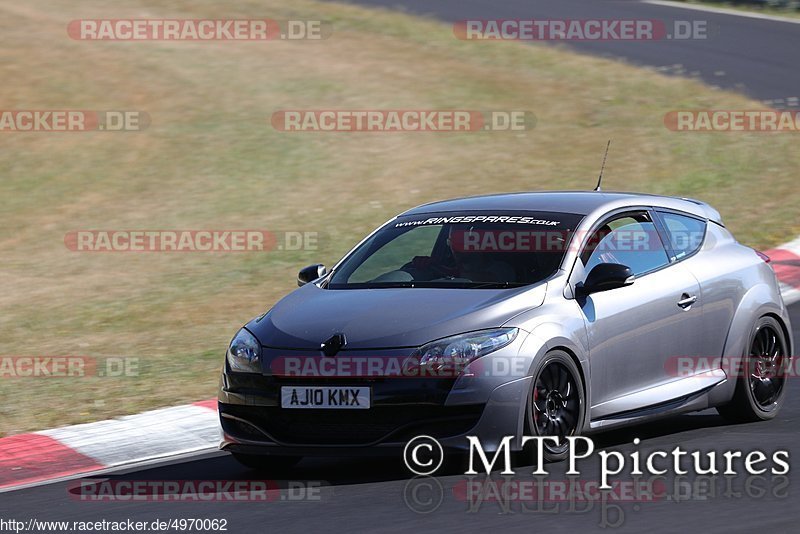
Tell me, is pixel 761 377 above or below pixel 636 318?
below

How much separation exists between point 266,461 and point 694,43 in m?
19.9

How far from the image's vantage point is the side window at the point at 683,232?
889cm

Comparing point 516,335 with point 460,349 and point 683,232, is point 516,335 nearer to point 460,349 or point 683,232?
point 460,349

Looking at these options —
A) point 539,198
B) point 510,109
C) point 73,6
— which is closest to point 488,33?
point 510,109

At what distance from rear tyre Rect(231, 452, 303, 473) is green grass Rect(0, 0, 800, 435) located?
214 cm

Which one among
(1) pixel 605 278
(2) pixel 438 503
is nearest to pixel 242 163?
(1) pixel 605 278

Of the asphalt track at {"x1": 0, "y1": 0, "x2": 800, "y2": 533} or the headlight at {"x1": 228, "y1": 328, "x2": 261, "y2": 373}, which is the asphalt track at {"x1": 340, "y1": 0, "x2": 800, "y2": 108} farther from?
the headlight at {"x1": 228, "y1": 328, "x2": 261, "y2": 373}

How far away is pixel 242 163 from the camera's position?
64.3ft

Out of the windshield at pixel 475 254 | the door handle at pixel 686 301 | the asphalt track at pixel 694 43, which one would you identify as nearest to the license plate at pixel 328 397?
the windshield at pixel 475 254

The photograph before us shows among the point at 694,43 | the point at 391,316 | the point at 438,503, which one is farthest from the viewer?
the point at 694,43

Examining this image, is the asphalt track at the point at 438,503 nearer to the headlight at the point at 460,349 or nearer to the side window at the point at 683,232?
the headlight at the point at 460,349

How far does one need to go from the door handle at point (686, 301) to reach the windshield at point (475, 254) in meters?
0.78

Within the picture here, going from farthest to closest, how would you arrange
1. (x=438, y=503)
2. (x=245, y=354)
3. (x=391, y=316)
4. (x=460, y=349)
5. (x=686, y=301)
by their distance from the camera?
(x=686, y=301)
(x=245, y=354)
(x=391, y=316)
(x=460, y=349)
(x=438, y=503)

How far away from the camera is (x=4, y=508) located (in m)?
7.54
